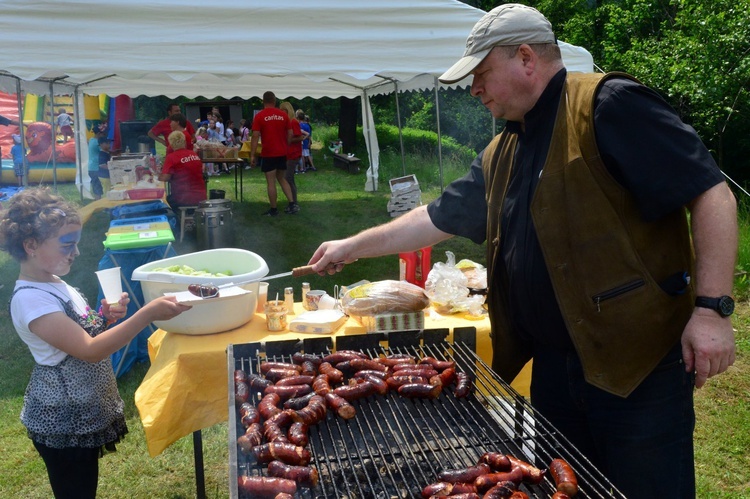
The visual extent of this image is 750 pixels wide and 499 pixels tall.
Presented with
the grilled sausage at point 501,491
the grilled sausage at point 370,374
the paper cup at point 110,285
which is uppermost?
the paper cup at point 110,285

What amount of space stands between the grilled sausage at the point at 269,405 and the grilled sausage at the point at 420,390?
0.57m

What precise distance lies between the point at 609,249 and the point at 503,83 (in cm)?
80

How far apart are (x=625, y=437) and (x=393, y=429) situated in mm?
929

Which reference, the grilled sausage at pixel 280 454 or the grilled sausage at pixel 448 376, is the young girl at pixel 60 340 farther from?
the grilled sausage at pixel 448 376

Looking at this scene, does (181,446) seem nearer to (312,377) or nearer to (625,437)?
(312,377)

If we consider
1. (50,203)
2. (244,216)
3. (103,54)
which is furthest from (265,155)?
(50,203)

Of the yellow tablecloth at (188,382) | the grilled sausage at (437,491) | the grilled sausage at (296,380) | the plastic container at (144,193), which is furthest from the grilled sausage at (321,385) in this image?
the plastic container at (144,193)

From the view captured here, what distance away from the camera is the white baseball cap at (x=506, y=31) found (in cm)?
231

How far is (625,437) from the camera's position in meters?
2.30

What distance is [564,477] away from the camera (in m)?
1.90

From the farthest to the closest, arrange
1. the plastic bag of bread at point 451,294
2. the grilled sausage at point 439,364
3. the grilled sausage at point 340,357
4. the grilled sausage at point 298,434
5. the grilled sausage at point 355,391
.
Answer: the plastic bag of bread at point 451,294, the grilled sausage at point 340,357, the grilled sausage at point 439,364, the grilled sausage at point 355,391, the grilled sausage at point 298,434

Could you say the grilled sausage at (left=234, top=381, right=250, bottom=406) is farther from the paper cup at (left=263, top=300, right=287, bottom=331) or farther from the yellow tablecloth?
the paper cup at (left=263, top=300, right=287, bottom=331)

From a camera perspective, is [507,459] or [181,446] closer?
[507,459]

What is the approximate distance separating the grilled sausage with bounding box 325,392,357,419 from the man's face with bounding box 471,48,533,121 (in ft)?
4.60
